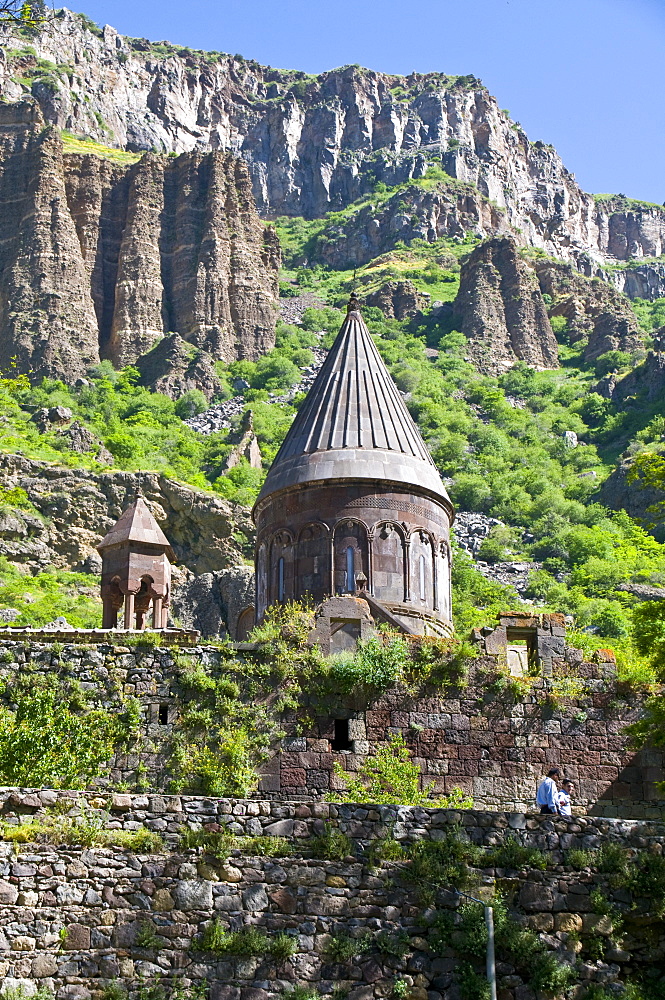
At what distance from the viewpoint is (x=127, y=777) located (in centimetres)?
1703

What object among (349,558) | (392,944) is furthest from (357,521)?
(392,944)

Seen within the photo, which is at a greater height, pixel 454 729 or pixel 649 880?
pixel 454 729

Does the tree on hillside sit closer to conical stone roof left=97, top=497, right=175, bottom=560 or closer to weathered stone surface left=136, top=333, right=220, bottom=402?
conical stone roof left=97, top=497, right=175, bottom=560

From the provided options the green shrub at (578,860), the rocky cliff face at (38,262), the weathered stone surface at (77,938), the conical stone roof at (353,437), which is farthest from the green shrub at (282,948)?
the rocky cliff face at (38,262)

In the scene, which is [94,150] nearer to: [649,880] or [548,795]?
[548,795]

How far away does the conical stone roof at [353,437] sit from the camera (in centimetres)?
2388

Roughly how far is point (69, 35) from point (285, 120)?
94.0 ft

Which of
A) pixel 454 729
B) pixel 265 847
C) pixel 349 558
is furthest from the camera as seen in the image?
pixel 349 558

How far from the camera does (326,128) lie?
491ft

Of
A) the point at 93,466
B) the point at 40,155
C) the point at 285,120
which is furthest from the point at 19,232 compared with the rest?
the point at 285,120

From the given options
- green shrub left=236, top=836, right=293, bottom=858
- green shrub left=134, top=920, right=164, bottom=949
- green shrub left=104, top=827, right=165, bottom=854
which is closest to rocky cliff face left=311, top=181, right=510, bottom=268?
green shrub left=236, top=836, right=293, bottom=858

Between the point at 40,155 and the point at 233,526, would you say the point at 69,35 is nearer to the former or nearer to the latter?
Answer: the point at 40,155

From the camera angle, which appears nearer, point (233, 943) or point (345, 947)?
point (233, 943)

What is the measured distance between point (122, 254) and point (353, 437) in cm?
7456
